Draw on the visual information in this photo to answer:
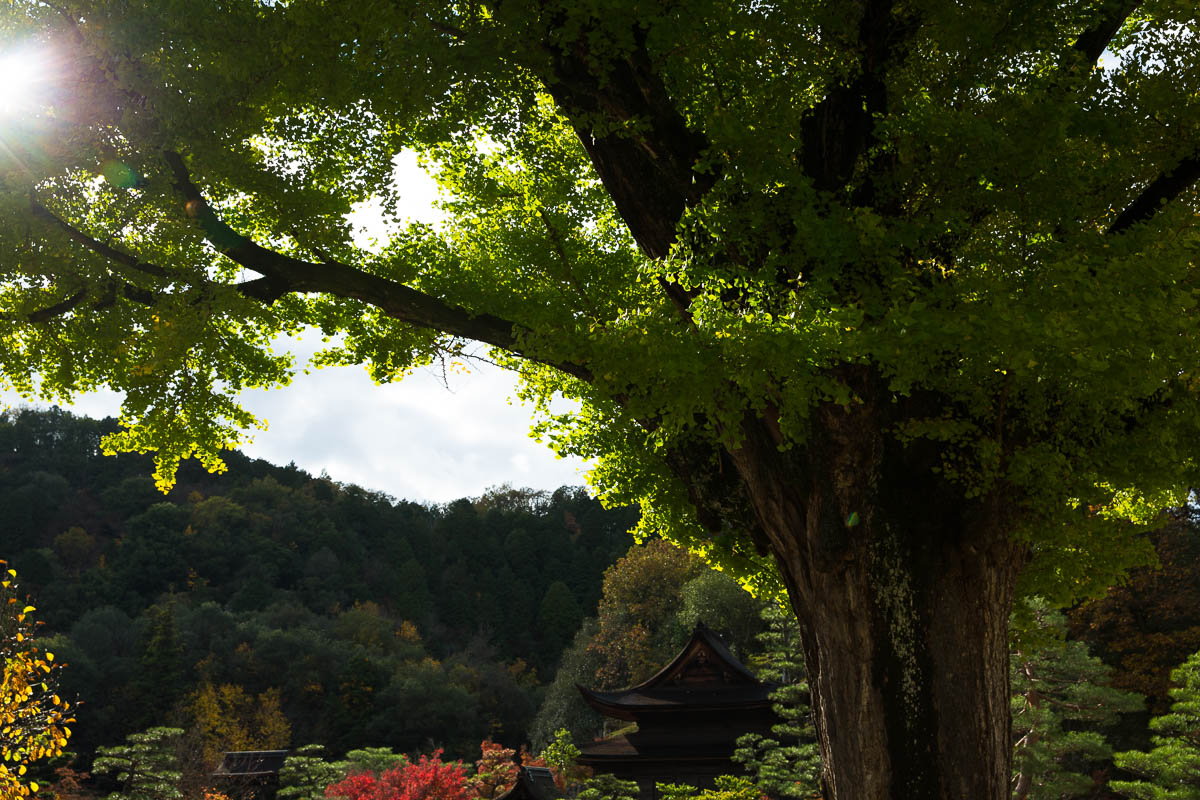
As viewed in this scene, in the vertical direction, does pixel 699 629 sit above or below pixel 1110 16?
below

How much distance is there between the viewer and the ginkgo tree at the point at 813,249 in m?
4.59

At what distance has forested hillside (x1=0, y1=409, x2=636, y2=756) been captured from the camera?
3206 cm

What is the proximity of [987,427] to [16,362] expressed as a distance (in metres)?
6.64

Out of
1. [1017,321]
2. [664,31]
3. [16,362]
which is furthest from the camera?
[16,362]

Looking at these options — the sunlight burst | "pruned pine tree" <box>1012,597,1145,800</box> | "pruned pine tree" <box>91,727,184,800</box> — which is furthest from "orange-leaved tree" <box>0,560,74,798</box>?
"pruned pine tree" <box>1012,597,1145,800</box>

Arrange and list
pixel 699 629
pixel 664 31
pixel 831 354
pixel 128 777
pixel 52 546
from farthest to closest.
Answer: pixel 52 546
pixel 128 777
pixel 699 629
pixel 664 31
pixel 831 354

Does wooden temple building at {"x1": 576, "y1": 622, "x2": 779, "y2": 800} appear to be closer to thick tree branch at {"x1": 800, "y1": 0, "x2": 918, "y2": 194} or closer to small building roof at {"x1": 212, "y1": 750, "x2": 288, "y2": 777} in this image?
small building roof at {"x1": 212, "y1": 750, "x2": 288, "y2": 777}

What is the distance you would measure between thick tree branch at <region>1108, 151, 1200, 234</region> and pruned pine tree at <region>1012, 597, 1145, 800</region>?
11.7 meters

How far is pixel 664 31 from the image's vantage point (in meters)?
5.18

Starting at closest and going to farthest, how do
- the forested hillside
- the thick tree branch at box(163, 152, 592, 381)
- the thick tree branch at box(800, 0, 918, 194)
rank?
the thick tree branch at box(800, 0, 918, 194)
the thick tree branch at box(163, 152, 592, 381)
the forested hillside

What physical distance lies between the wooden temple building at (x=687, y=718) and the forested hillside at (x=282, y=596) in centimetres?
1920

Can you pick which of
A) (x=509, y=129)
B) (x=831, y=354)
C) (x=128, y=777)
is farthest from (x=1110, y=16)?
(x=128, y=777)

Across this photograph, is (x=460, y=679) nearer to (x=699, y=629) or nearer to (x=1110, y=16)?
(x=699, y=629)

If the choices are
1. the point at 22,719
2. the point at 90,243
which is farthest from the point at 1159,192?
the point at 22,719
